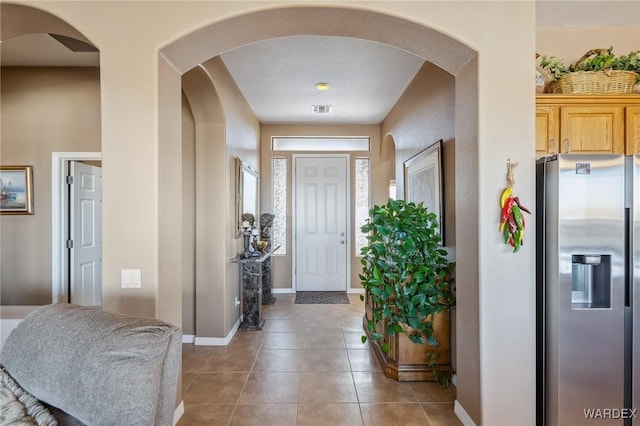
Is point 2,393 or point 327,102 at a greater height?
point 327,102

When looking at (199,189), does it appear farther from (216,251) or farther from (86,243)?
(86,243)

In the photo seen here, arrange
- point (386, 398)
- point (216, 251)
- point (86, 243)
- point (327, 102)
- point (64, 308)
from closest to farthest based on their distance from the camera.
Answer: point (64, 308) < point (386, 398) < point (216, 251) < point (86, 243) < point (327, 102)

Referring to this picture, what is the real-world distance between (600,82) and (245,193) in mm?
3764

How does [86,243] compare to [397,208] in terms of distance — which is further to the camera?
[86,243]

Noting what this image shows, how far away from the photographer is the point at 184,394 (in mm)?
2709

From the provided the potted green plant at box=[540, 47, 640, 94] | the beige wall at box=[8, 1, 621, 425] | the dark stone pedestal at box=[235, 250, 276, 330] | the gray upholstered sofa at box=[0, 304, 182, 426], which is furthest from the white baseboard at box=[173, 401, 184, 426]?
the potted green plant at box=[540, 47, 640, 94]

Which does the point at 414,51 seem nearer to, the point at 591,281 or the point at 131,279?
the point at 591,281

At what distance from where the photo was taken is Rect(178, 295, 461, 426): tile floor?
7.88 ft

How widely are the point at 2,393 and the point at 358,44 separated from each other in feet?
11.0

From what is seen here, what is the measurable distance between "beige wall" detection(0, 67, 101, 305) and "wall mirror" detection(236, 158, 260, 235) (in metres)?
1.53

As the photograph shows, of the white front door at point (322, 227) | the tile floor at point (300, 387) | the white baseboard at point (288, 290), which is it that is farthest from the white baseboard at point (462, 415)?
the white front door at point (322, 227)

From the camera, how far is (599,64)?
2352mm

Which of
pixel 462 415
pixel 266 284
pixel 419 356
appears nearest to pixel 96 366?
pixel 462 415

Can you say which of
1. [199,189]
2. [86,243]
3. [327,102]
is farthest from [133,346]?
[327,102]
